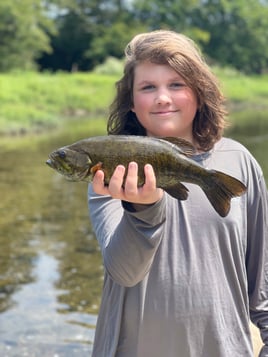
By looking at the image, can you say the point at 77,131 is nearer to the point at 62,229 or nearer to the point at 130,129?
the point at 62,229

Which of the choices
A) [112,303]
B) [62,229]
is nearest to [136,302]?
[112,303]

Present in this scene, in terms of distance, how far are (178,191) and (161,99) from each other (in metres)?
0.46

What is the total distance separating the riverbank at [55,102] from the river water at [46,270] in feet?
38.1

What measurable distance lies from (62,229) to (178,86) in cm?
810

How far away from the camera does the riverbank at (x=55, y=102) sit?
26844 millimetres

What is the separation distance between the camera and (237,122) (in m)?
30.2

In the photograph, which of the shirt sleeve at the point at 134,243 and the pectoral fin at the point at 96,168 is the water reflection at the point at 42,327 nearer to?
the shirt sleeve at the point at 134,243

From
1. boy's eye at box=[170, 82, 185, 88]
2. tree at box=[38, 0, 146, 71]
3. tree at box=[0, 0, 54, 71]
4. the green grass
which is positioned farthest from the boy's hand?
tree at box=[38, 0, 146, 71]

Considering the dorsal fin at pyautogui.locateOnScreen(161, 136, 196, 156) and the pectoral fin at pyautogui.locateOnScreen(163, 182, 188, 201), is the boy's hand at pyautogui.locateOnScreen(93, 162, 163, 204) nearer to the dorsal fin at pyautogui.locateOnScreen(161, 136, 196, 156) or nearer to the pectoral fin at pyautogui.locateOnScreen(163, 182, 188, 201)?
the pectoral fin at pyautogui.locateOnScreen(163, 182, 188, 201)

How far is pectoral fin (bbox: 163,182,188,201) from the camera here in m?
2.19

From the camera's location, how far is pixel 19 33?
41094 mm

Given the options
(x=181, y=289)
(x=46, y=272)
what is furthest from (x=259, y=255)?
(x=46, y=272)

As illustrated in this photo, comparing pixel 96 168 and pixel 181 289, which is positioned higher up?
pixel 96 168

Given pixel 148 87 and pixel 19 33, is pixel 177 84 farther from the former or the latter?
pixel 19 33
